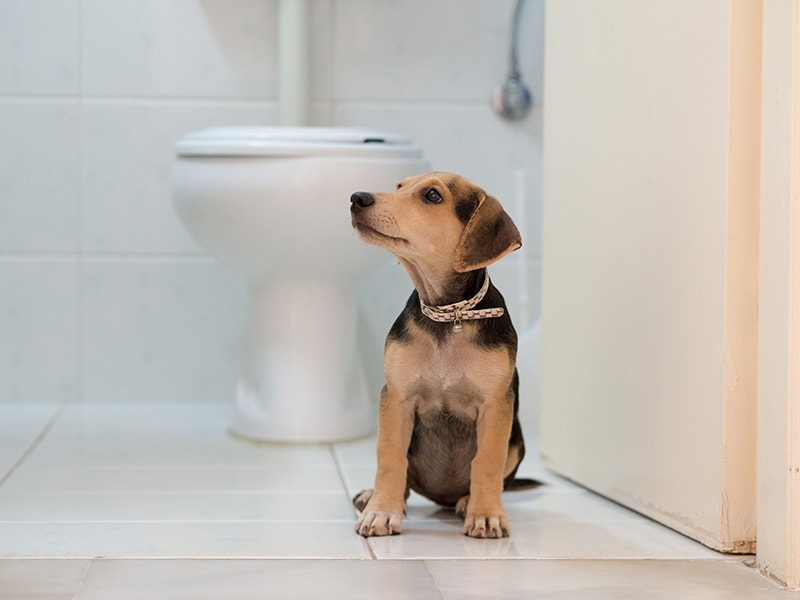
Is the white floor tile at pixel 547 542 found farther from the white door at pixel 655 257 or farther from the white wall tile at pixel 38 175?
the white wall tile at pixel 38 175

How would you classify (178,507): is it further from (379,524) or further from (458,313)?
(458,313)

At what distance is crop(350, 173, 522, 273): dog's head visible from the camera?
4.84 feet

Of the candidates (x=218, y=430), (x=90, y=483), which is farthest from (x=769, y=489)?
(x=218, y=430)

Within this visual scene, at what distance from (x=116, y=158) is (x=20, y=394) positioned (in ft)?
2.03

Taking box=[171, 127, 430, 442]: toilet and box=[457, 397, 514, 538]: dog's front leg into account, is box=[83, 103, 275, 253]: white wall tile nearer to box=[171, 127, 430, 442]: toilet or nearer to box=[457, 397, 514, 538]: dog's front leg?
box=[171, 127, 430, 442]: toilet

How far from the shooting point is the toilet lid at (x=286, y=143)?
86.8 inches

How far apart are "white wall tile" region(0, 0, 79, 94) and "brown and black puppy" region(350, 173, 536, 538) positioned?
4.76ft

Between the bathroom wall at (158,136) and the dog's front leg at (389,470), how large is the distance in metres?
1.27

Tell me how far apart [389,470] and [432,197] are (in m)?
0.38

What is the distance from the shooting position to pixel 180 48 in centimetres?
274

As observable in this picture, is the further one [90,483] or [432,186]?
[90,483]

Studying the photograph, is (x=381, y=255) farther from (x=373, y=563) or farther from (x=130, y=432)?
(x=373, y=563)

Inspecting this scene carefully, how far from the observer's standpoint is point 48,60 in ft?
8.86

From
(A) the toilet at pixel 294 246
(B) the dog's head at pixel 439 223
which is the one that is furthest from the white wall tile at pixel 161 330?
(B) the dog's head at pixel 439 223
